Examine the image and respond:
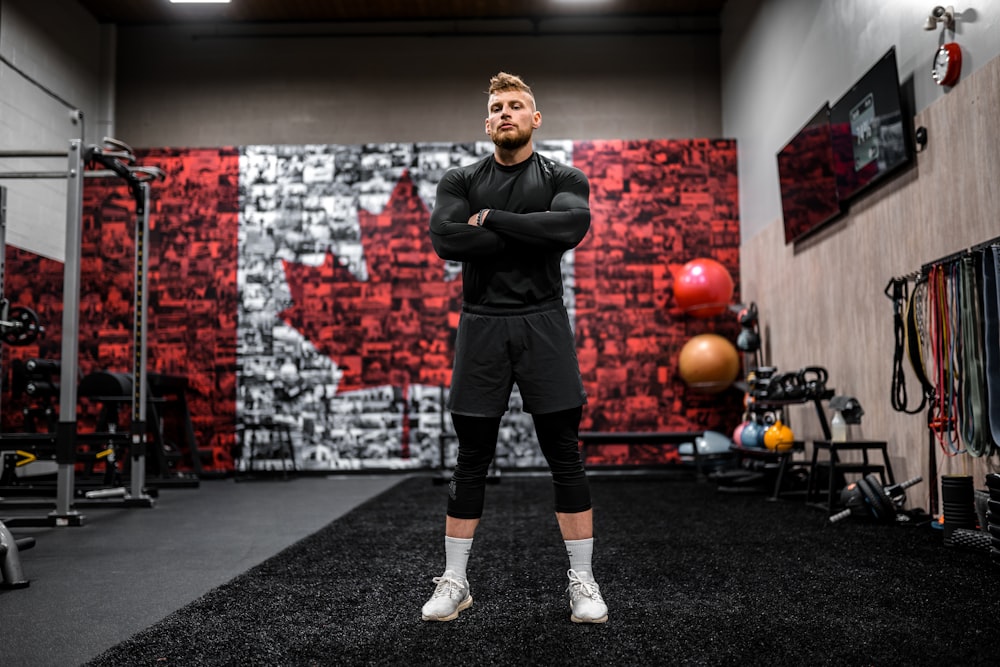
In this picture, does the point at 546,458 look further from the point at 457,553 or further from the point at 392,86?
the point at 392,86

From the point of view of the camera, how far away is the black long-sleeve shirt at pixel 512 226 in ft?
6.28

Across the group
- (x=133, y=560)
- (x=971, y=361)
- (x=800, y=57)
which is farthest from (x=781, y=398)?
(x=133, y=560)

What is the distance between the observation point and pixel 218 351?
7016mm

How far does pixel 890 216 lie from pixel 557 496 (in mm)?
2964

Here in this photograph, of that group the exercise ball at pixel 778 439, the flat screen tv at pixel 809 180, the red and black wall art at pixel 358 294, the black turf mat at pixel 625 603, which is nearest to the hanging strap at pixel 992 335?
the black turf mat at pixel 625 603

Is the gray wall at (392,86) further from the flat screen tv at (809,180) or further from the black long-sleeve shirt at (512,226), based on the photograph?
the black long-sleeve shirt at (512,226)

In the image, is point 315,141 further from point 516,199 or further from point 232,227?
point 516,199

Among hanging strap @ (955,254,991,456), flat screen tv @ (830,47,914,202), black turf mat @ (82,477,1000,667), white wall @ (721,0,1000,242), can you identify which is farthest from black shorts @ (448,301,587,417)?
flat screen tv @ (830,47,914,202)

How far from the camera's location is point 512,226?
1899mm

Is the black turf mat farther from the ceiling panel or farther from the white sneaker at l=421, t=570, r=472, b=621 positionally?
the ceiling panel

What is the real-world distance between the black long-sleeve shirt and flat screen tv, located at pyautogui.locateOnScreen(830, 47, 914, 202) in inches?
101

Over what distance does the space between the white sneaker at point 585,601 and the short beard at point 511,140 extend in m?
1.10

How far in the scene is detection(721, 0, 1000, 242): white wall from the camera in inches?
142

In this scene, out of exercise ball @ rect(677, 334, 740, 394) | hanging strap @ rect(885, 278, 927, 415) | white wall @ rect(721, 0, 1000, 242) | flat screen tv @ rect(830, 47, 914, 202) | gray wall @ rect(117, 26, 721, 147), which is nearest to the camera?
hanging strap @ rect(885, 278, 927, 415)
